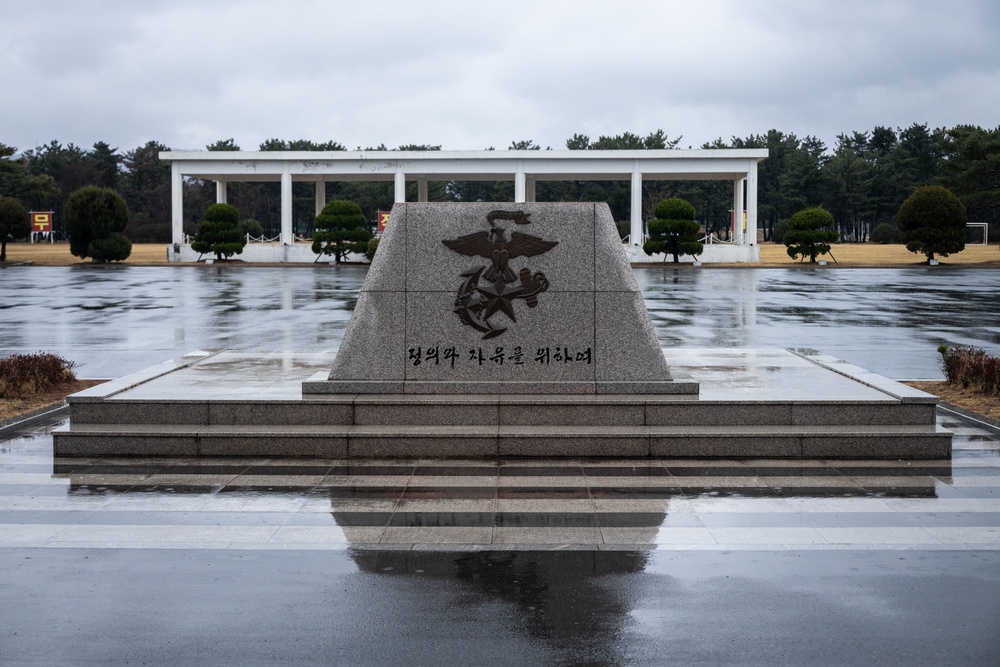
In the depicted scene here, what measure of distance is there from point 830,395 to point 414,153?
43.8 metres

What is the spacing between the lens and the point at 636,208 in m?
51.7

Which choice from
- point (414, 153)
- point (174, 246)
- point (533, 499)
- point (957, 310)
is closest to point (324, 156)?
point (414, 153)

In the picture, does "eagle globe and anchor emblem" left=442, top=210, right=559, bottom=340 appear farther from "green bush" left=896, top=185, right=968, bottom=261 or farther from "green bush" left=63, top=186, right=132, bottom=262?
"green bush" left=63, top=186, right=132, bottom=262

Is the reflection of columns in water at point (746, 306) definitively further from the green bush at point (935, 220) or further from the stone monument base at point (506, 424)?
the green bush at point (935, 220)

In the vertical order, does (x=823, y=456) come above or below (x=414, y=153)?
below

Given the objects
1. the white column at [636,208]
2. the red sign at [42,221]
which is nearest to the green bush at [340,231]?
the white column at [636,208]

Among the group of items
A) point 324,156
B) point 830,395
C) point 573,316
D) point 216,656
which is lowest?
point 216,656

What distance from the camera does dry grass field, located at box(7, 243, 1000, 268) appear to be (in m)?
48.5

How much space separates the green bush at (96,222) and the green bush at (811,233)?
31.0m

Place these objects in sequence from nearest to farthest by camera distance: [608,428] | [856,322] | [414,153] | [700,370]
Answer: [608,428]
[700,370]
[856,322]
[414,153]

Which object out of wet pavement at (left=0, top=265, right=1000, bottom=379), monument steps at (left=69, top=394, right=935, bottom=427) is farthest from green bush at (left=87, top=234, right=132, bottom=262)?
monument steps at (left=69, top=394, right=935, bottom=427)

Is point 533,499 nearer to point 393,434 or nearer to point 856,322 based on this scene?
point 393,434

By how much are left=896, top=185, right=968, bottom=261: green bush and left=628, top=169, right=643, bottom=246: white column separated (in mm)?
12130

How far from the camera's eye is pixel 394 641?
4699 millimetres
